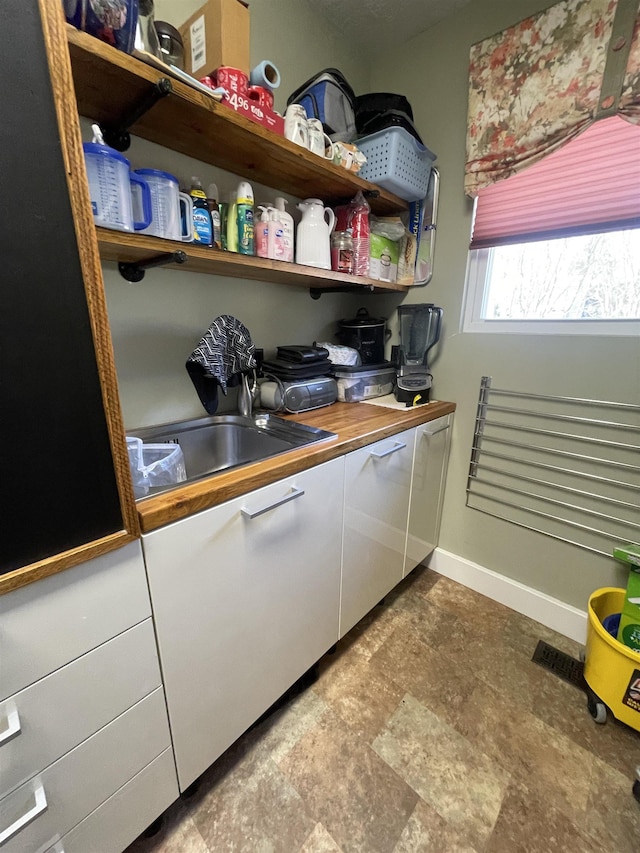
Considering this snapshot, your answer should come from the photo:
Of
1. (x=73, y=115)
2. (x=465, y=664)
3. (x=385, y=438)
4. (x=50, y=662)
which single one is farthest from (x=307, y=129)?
(x=465, y=664)

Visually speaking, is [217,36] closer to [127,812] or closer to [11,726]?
[11,726]

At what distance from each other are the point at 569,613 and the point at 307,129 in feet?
6.83

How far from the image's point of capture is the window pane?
122 cm

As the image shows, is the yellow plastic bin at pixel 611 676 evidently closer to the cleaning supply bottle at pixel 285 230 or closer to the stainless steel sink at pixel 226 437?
the stainless steel sink at pixel 226 437

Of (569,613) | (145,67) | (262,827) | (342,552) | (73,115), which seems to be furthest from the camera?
(569,613)

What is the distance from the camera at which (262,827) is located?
90 cm

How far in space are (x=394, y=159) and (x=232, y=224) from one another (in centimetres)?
71

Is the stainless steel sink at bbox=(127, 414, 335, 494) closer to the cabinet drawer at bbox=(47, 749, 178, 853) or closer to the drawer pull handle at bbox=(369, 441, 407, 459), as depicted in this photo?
the drawer pull handle at bbox=(369, 441, 407, 459)

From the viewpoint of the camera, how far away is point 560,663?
1369 millimetres

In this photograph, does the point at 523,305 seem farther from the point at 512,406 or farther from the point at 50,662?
the point at 50,662

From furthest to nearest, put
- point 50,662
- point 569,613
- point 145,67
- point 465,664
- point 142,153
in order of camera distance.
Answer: point 569,613
point 465,664
point 142,153
point 145,67
point 50,662

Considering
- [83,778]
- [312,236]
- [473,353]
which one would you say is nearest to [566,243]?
[473,353]

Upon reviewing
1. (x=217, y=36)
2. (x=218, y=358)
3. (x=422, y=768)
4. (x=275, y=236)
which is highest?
(x=217, y=36)

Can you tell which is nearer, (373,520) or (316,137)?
(316,137)
